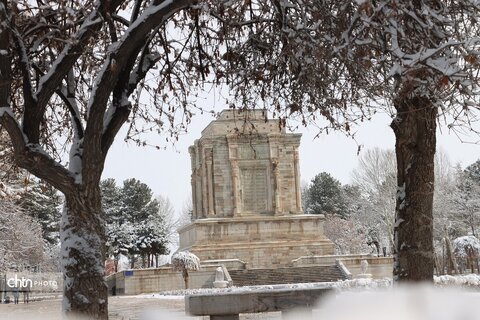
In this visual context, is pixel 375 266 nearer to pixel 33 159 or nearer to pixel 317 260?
pixel 317 260

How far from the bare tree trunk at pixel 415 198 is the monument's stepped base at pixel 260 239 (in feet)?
91.7

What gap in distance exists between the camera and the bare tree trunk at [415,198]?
682cm

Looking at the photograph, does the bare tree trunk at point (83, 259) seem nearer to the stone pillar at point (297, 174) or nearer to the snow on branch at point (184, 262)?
the snow on branch at point (184, 262)

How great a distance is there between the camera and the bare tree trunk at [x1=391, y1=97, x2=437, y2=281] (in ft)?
22.4

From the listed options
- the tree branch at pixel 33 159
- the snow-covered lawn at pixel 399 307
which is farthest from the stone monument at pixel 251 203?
the snow-covered lawn at pixel 399 307

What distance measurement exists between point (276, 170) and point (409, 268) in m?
32.2

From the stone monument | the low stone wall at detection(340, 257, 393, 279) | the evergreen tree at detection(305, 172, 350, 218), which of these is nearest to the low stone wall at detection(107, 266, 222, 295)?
the stone monument

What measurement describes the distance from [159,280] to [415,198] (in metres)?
25.0

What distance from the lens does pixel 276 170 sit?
3906cm

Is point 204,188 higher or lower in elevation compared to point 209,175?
lower

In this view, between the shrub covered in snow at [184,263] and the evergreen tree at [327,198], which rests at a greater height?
the evergreen tree at [327,198]

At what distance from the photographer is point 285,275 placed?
30.8m

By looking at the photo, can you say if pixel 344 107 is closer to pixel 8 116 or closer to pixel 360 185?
pixel 8 116

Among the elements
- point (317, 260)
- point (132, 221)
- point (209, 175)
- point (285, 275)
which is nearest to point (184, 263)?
point (285, 275)
